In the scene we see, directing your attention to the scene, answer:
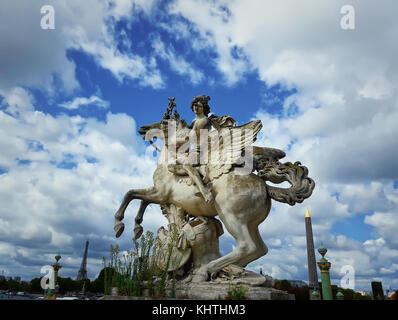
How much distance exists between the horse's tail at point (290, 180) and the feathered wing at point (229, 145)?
0.56m

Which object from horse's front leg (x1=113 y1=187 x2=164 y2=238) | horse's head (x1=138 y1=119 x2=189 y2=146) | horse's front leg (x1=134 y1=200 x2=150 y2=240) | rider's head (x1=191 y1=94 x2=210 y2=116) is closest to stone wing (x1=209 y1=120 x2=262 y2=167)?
rider's head (x1=191 y1=94 x2=210 y2=116)

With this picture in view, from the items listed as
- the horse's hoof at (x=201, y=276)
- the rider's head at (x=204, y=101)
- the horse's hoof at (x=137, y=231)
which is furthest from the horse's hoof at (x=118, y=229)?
the rider's head at (x=204, y=101)

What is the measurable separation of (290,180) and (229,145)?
1.25 meters

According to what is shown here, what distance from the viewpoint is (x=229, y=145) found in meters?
5.95

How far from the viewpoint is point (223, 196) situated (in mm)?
5500

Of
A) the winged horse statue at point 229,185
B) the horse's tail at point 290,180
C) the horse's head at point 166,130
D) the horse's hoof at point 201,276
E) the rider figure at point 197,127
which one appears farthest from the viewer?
the horse's head at point 166,130

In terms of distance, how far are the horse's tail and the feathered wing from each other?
1.85 ft

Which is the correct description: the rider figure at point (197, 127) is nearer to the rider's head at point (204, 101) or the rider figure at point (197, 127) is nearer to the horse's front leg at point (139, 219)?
the rider's head at point (204, 101)

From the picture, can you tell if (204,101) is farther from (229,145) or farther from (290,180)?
(290,180)

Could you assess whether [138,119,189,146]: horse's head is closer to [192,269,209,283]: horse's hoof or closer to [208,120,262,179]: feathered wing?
[208,120,262,179]: feathered wing

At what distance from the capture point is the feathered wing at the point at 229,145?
5.77 m

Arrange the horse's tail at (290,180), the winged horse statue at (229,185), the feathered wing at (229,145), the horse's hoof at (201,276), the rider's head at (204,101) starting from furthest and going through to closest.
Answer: the rider's head at (204,101)
the feathered wing at (229,145)
the horse's tail at (290,180)
the winged horse statue at (229,185)
the horse's hoof at (201,276)
